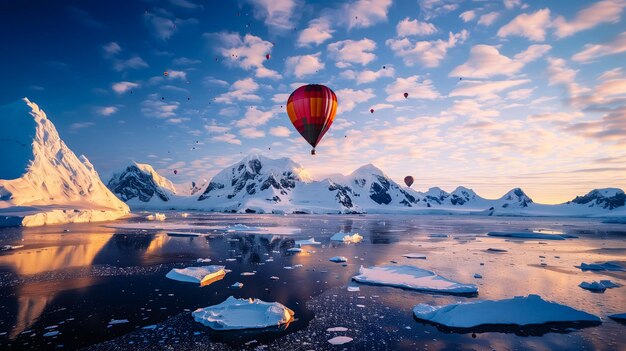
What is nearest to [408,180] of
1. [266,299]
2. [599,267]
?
[599,267]

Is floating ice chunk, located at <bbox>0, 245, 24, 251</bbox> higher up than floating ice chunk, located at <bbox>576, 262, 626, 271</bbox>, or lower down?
higher up

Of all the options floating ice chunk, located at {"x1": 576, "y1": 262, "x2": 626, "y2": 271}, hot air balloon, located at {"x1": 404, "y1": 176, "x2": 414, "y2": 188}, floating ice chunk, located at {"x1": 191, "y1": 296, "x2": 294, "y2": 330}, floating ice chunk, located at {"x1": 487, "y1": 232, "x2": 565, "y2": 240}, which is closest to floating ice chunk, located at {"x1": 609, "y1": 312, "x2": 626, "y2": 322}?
floating ice chunk, located at {"x1": 576, "y1": 262, "x2": 626, "y2": 271}

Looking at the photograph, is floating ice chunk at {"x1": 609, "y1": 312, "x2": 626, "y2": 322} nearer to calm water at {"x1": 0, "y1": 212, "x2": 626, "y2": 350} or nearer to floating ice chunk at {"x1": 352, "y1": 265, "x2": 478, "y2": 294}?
calm water at {"x1": 0, "y1": 212, "x2": 626, "y2": 350}

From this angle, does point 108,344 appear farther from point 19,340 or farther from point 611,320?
point 611,320

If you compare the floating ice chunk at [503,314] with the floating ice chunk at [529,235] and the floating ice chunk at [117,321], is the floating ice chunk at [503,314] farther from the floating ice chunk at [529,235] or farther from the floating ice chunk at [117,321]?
the floating ice chunk at [529,235]

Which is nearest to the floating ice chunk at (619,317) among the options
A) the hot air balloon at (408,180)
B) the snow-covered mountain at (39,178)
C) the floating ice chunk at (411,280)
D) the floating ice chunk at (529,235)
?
the floating ice chunk at (411,280)

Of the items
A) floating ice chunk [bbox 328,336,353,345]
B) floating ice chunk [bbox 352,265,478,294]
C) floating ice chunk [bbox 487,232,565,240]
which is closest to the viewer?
floating ice chunk [bbox 328,336,353,345]
